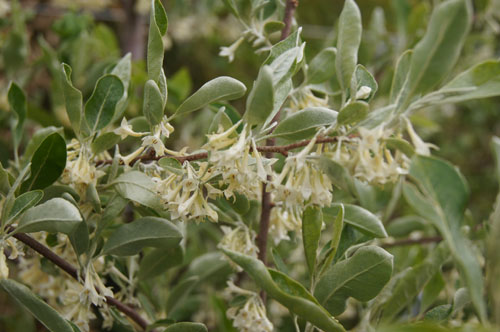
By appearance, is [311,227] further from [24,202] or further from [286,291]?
[24,202]

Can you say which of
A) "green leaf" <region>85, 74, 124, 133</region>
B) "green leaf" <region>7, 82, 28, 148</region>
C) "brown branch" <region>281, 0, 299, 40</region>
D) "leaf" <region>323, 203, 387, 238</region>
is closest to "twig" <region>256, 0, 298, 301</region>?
"brown branch" <region>281, 0, 299, 40</region>

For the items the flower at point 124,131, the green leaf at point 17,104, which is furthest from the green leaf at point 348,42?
the green leaf at point 17,104

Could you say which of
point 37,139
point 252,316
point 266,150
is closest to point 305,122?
point 266,150

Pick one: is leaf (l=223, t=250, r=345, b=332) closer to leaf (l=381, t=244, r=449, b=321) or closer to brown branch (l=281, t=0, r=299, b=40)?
leaf (l=381, t=244, r=449, b=321)

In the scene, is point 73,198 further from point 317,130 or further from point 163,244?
point 317,130

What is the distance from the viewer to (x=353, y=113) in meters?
0.50

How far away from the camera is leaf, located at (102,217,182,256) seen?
611 millimetres

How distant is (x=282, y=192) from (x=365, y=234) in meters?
0.16

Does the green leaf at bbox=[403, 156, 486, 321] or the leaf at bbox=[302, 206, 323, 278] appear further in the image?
the leaf at bbox=[302, 206, 323, 278]

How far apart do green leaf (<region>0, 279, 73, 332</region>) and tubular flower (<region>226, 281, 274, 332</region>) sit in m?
0.21

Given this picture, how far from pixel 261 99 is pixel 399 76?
18cm

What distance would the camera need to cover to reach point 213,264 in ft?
2.97

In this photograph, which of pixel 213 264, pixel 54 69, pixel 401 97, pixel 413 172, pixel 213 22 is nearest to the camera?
pixel 413 172

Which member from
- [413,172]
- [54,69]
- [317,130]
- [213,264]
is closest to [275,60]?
[317,130]
